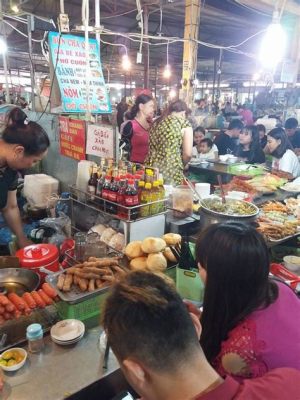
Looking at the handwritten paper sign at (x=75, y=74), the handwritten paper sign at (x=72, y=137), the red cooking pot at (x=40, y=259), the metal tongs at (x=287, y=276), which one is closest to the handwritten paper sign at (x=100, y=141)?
the handwritten paper sign at (x=72, y=137)

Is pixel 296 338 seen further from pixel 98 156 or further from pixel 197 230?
pixel 98 156

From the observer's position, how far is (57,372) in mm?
1602

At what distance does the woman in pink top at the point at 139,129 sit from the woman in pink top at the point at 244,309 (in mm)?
3248

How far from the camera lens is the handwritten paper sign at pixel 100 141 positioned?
3133 millimetres

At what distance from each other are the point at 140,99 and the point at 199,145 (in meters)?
2.65

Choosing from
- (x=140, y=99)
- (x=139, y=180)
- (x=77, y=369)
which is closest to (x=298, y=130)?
(x=140, y=99)

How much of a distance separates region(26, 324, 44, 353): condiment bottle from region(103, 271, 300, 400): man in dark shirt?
0.84 metres

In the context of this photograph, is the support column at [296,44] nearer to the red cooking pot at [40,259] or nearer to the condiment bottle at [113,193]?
the condiment bottle at [113,193]

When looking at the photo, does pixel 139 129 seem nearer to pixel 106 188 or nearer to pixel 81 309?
pixel 106 188

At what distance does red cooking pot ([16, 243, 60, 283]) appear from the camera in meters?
2.28

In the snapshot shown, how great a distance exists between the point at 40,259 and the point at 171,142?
8.18 feet

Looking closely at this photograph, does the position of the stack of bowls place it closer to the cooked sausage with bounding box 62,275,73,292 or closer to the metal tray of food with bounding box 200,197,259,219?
the cooked sausage with bounding box 62,275,73,292

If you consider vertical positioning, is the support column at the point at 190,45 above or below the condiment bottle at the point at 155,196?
above

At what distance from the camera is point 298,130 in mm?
7902
